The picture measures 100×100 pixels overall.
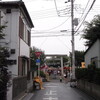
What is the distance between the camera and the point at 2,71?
32.6ft

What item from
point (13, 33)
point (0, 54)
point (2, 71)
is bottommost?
point (2, 71)

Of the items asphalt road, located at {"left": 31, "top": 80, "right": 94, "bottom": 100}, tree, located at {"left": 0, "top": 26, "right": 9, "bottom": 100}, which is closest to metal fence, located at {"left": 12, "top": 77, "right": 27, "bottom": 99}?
asphalt road, located at {"left": 31, "top": 80, "right": 94, "bottom": 100}

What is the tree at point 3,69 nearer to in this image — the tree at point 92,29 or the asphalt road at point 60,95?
the asphalt road at point 60,95

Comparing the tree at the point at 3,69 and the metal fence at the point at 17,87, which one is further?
the metal fence at the point at 17,87

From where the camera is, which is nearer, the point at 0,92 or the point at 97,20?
the point at 0,92

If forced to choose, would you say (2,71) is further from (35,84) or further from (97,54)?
(35,84)

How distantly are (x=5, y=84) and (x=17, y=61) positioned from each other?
10.2 m

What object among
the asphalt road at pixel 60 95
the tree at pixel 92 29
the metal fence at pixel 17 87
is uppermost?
the tree at pixel 92 29

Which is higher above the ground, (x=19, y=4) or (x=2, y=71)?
(x=19, y=4)

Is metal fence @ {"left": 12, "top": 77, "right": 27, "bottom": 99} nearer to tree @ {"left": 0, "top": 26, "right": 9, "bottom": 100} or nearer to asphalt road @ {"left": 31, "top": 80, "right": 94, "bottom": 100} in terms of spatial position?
asphalt road @ {"left": 31, "top": 80, "right": 94, "bottom": 100}

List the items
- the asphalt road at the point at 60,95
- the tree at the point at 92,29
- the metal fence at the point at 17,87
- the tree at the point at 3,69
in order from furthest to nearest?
the tree at the point at 92,29
the asphalt road at the point at 60,95
the metal fence at the point at 17,87
the tree at the point at 3,69

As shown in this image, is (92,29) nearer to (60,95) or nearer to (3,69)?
(60,95)

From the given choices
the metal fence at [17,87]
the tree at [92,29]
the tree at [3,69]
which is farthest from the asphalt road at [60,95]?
the tree at [92,29]

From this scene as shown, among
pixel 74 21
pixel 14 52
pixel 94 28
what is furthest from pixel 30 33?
pixel 14 52
